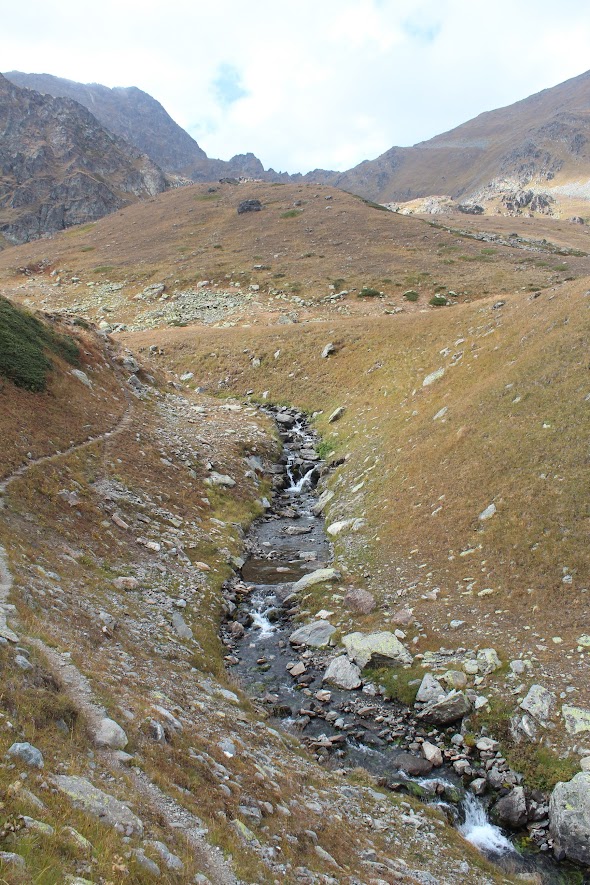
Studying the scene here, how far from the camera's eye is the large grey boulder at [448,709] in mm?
14438

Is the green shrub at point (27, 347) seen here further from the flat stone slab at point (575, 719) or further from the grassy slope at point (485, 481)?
the flat stone slab at point (575, 719)

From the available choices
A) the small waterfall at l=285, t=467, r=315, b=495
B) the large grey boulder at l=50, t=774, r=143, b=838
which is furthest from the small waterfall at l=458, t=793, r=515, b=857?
the small waterfall at l=285, t=467, r=315, b=495

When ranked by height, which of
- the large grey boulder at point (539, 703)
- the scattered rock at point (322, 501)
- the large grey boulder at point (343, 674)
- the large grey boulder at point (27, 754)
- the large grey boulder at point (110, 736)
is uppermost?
the large grey boulder at point (27, 754)

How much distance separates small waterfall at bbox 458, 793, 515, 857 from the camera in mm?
11797

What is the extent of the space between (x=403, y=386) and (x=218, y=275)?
57.3 m

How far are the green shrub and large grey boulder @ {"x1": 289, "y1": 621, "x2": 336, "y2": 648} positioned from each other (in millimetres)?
18795

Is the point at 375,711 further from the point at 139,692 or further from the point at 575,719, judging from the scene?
the point at 139,692

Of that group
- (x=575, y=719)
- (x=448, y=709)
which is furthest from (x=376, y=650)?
(x=575, y=719)

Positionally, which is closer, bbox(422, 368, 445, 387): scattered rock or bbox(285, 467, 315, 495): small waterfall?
bbox(285, 467, 315, 495): small waterfall

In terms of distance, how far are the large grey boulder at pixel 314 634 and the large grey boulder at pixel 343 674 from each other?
1.35 m

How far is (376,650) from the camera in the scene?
56.2 ft

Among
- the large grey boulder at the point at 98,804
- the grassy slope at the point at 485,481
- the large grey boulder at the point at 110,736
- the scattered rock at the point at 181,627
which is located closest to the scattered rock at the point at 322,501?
the grassy slope at the point at 485,481

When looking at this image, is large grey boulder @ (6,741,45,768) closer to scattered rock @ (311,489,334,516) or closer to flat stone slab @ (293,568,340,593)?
flat stone slab @ (293,568,340,593)

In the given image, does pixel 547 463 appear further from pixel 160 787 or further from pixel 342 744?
pixel 160 787
